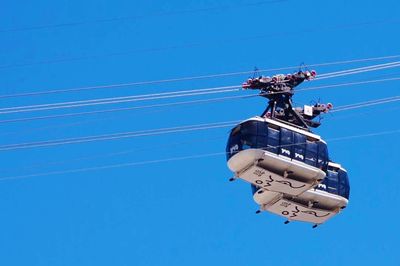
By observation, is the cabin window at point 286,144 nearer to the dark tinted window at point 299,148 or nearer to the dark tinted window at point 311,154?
the dark tinted window at point 299,148

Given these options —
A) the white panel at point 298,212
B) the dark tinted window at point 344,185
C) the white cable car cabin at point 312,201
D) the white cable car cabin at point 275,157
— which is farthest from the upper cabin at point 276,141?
the dark tinted window at point 344,185

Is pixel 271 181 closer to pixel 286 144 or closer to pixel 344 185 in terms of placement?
pixel 286 144

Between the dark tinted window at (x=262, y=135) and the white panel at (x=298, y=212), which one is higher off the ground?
the dark tinted window at (x=262, y=135)

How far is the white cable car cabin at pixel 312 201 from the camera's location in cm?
8538

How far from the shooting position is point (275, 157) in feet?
264

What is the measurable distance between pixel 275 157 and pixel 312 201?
625cm

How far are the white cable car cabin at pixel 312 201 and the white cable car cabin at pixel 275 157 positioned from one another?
2815mm

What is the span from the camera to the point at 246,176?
80.6 m

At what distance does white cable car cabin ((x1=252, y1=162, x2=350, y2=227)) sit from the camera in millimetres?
85375

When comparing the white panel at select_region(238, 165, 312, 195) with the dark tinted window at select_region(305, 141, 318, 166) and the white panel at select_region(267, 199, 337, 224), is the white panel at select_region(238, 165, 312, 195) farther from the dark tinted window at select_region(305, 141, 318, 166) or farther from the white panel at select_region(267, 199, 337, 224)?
the white panel at select_region(267, 199, 337, 224)

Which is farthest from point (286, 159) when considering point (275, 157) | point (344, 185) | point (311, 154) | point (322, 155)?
point (344, 185)

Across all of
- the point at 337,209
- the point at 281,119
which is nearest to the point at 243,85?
the point at 281,119

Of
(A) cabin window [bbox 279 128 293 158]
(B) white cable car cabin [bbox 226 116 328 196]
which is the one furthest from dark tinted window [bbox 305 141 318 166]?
(A) cabin window [bbox 279 128 293 158]

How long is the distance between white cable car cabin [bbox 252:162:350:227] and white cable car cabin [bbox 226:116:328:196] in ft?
9.24
